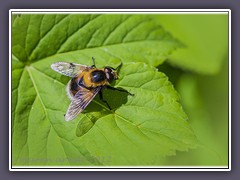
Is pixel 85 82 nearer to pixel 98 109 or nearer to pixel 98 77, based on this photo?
pixel 98 77

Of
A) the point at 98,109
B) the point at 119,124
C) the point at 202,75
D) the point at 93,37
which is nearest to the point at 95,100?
the point at 98,109

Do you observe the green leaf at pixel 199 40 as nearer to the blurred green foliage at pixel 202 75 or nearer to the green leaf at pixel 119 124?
the blurred green foliage at pixel 202 75

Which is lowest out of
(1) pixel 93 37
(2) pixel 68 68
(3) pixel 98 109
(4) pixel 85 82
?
(3) pixel 98 109

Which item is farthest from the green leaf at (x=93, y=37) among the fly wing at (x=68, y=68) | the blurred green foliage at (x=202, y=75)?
the blurred green foliage at (x=202, y=75)

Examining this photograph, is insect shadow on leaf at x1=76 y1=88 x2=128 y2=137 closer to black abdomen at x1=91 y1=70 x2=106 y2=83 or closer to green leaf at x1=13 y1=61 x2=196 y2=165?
green leaf at x1=13 y1=61 x2=196 y2=165

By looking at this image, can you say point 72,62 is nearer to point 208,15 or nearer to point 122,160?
point 122,160
